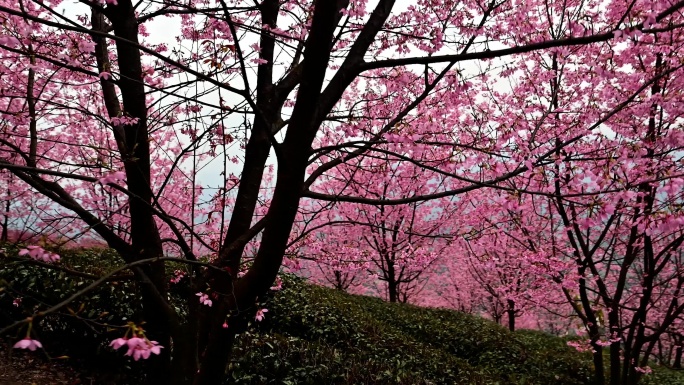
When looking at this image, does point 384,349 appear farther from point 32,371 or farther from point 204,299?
point 32,371

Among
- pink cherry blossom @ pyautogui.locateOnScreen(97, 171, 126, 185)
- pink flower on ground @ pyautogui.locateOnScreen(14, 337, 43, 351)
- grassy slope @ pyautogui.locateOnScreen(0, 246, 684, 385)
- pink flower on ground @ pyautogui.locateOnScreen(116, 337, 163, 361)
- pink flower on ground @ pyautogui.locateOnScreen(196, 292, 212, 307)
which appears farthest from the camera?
grassy slope @ pyautogui.locateOnScreen(0, 246, 684, 385)

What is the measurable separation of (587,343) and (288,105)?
25.2ft

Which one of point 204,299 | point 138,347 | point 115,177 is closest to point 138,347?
point 138,347

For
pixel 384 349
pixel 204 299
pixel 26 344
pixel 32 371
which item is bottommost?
pixel 32 371

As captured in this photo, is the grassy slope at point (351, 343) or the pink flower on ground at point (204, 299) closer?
the pink flower on ground at point (204, 299)

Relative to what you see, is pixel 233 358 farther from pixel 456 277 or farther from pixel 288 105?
pixel 456 277

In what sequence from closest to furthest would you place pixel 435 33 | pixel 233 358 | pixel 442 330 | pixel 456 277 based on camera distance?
pixel 435 33, pixel 233 358, pixel 442 330, pixel 456 277

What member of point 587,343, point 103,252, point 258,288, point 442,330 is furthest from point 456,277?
point 258,288

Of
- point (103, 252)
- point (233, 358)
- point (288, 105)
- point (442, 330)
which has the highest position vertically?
point (288, 105)

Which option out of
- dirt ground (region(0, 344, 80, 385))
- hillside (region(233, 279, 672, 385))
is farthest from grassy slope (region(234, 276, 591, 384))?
dirt ground (region(0, 344, 80, 385))

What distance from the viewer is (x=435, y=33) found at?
4.05 m

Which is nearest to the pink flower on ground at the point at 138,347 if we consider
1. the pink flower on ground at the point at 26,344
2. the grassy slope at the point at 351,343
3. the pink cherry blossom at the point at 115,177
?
the pink flower on ground at the point at 26,344

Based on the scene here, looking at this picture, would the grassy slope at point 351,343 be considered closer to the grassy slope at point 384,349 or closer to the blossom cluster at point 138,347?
the grassy slope at point 384,349

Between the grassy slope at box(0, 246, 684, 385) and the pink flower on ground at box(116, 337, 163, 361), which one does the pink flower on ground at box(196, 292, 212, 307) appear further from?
the pink flower on ground at box(116, 337, 163, 361)
